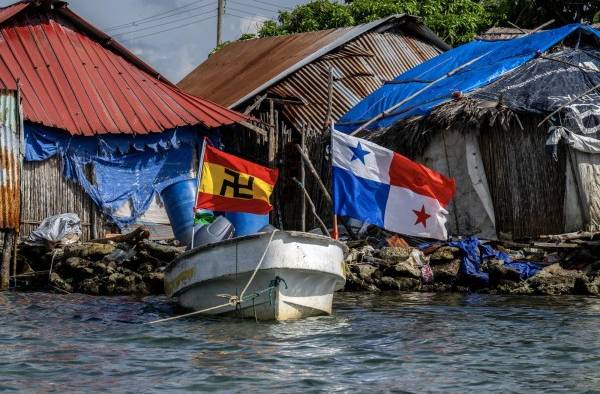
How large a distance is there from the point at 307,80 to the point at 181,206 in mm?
7129

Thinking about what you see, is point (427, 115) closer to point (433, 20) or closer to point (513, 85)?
point (513, 85)

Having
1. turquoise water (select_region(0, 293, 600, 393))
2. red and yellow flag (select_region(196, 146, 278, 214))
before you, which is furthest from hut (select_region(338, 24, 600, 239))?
red and yellow flag (select_region(196, 146, 278, 214))

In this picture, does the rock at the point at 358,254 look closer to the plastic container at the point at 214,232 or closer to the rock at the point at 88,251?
the plastic container at the point at 214,232

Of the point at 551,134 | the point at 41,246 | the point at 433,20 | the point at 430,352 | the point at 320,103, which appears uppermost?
the point at 433,20

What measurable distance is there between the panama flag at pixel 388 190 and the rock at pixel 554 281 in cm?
292

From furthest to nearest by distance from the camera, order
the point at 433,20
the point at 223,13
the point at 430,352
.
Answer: the point at 223,13 < the point at 433,20 < the point at 430,352

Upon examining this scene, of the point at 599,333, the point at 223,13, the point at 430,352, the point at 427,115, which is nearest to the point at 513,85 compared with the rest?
the point at 427,115

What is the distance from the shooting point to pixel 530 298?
61.3 ft

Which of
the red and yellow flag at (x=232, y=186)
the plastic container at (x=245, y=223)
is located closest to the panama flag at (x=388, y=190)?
the red and yellow flag at (x=232, y=186)

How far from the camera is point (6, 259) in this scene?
67.3 feet

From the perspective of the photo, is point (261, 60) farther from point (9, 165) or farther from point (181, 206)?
point (9, 165)

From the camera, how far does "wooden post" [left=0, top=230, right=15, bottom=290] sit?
20.5 meters

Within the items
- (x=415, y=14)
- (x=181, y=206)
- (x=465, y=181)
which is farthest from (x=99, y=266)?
(x=415, y=14)

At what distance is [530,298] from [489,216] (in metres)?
3.63
